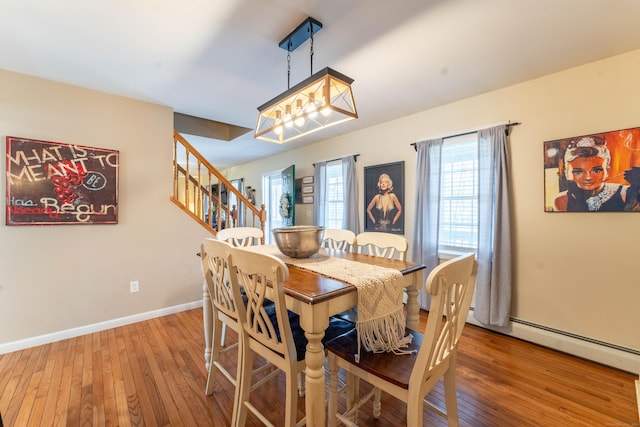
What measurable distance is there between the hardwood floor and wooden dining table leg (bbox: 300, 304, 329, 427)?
572mm

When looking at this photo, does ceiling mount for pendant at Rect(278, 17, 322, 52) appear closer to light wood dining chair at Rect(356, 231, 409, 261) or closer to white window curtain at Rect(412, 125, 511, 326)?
light wood dining chair at Rect(356, 231, 409, 261)

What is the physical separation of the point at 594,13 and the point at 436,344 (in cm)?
210

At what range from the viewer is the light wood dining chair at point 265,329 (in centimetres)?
116

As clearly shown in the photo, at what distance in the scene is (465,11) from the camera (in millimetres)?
1552

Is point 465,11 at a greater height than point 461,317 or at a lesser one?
A: greater

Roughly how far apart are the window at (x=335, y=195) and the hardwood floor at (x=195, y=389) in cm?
241

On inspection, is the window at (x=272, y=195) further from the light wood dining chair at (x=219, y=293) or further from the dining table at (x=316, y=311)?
the dining table at (x=316, y=311)

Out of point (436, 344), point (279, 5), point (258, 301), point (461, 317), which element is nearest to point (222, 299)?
point (258, 301)

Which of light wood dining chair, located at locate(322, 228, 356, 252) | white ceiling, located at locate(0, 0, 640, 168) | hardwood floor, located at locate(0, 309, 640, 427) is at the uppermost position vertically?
white ceiling, located at locate(0, 0, 640, 168)

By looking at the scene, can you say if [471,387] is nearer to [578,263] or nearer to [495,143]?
[578,263]

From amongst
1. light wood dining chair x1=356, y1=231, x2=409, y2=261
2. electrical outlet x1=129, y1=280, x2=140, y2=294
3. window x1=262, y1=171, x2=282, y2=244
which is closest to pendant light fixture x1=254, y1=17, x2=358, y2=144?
light wood dining chair x1=356, y1=231, x2=409, y2=261

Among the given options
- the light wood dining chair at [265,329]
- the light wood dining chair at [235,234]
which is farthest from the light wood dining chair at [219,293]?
the light wood dining chair at [235,234]

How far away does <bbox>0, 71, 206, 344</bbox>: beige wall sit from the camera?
91.6 inches

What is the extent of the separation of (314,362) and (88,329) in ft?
8.84
